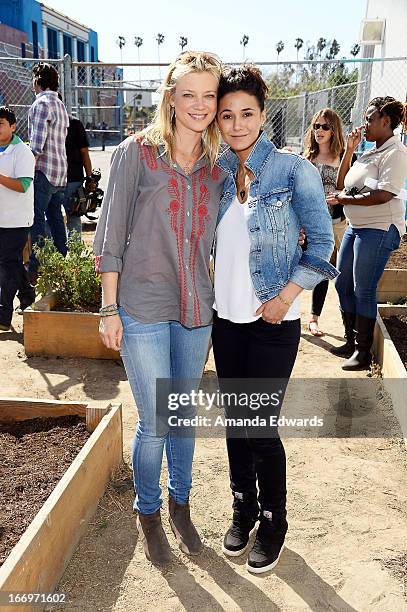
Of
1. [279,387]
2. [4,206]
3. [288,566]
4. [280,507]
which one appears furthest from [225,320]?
[4,206]

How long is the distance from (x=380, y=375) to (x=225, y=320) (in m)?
2.65

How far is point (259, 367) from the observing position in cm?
254

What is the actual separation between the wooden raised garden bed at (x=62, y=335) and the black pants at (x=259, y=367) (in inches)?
93.6

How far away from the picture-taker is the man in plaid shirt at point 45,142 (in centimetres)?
633

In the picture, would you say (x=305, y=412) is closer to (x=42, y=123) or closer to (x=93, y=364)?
(x=93, y=364)

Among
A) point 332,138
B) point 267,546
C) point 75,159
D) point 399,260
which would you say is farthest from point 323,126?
point 267,546

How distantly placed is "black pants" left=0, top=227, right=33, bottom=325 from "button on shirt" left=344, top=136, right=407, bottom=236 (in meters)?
2.85

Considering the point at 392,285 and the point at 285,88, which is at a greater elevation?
the point at 285,88

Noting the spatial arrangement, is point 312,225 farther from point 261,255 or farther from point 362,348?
point 362,348

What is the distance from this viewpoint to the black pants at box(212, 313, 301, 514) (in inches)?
99.3

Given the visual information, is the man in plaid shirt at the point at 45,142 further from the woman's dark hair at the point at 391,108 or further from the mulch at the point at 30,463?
the woman's dark hair at the point at 391,108

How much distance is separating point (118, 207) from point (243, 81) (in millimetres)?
691

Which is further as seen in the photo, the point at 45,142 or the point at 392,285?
the point at 392,285

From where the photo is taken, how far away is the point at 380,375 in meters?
4.85
